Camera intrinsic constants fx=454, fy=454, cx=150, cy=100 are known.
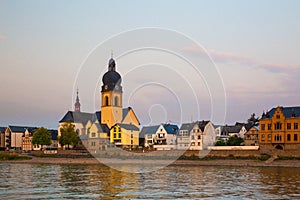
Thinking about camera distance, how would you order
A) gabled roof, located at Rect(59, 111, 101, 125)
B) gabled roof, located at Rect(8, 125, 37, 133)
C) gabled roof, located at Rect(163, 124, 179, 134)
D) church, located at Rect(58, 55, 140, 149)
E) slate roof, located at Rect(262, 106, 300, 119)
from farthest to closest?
gabled roof, located at Rect(8, 125, 37, 133) < gabled roof, located at Rect(59, 111, 101, 125) < church, located at Rect(58, 55, 140, 149) < gabled roof, located at Rect(163, 124, 179, 134) < slate roof, located at Rect(262, 106, 300, 119)

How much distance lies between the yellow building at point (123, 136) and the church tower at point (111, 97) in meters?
6.78

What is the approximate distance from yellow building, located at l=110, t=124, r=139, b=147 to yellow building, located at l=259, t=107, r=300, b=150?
4163 centimetres

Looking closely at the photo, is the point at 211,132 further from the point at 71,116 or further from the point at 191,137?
the point at 71,116

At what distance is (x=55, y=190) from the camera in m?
39.8

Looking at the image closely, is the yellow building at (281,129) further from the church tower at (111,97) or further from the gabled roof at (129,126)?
the church tower at (111,97)

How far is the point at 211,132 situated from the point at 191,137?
5835 millimetres

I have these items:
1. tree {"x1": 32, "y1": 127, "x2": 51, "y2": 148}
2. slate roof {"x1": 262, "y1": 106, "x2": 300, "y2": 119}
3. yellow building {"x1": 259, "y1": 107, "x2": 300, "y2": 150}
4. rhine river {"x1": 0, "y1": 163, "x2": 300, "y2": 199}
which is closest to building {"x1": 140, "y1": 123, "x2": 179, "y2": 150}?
tree {"x1": 32, "y1": 127, "x2": 51, "y2": 148}

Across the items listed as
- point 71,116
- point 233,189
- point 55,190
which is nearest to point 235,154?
point 233,189

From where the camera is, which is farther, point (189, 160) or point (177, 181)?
point (189, 160)

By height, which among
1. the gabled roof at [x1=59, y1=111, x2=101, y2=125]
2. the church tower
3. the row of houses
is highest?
the church tower

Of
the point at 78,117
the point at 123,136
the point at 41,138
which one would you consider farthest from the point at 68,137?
the point at 78,117

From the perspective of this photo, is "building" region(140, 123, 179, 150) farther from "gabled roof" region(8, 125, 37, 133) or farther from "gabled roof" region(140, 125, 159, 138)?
"gabled roof" region(8, 125, 37, 133)

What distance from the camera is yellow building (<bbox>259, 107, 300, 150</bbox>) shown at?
283 ft

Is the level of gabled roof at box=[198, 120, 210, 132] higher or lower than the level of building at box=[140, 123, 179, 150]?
higher
